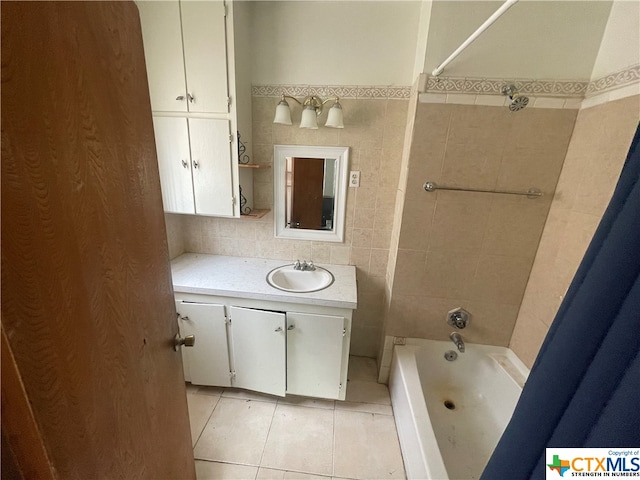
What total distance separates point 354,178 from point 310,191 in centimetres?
32

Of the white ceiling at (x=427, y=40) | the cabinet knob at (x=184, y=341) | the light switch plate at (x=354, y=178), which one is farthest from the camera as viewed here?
the light switch plate at (x=354, y=178)

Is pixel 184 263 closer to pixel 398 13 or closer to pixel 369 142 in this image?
pixel 369 142

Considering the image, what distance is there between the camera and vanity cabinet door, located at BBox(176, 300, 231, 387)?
1.48m

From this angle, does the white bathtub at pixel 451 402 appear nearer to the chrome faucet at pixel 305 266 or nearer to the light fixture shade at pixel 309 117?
the chrome faucet at pixel 305 266

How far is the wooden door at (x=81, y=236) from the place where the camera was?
376mm

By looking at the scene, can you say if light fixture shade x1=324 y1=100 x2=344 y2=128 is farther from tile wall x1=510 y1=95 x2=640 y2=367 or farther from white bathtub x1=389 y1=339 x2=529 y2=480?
white bathtub x1=389 y1=339 x2=529 y2=480

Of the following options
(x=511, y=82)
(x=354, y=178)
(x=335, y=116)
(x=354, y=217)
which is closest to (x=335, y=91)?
(x=335, y=116)

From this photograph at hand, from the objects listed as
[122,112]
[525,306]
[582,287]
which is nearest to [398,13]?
[122,112]

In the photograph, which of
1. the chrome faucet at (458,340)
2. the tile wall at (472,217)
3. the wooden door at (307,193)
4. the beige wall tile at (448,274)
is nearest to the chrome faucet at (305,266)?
the wooden door at (307,193)

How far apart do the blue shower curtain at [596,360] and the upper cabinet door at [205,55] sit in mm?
1588

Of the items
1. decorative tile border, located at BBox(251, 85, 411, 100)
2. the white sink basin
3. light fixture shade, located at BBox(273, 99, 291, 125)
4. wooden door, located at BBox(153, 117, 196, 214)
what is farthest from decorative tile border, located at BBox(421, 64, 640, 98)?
wooden door, located at BBox(153, 117, 196, 214)

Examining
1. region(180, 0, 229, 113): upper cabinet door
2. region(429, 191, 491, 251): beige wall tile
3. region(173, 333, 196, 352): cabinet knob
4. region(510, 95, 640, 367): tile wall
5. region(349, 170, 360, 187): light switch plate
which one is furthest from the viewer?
region(349, 170, 360, 187): light switch plate

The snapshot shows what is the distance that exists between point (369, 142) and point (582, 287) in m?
1.39

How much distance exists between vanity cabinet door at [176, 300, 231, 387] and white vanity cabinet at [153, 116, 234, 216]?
597 millimetres
